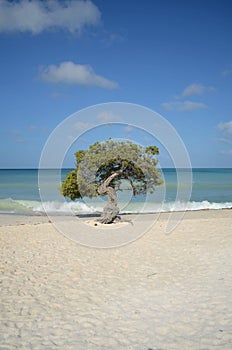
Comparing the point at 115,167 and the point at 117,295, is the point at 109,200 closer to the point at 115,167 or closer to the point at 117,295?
the point at 115,167

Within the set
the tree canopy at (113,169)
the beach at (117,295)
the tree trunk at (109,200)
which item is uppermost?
the tree canopy at (113,169)

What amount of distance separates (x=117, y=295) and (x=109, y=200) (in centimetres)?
698

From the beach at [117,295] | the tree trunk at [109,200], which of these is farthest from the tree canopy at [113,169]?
the beach at [117,295]

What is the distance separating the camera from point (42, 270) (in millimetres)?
6707

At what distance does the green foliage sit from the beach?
3477mm

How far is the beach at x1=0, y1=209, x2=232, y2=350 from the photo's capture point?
3.88 meters

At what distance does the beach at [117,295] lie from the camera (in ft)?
12.7

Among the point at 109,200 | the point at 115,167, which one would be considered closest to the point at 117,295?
the point at 109,200

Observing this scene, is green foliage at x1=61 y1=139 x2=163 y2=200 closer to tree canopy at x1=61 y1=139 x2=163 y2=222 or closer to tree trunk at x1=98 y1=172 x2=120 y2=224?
tree canopy at x1=61 y1=139 x2=163 y2=222

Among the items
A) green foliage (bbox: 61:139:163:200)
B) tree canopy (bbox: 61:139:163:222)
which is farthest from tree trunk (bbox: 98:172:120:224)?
green foliage (bbox: 61:139:163:200)

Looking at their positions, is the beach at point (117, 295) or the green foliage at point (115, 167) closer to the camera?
the beach at point (117, 295)

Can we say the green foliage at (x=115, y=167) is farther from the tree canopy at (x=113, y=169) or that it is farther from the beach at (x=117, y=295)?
the beach at (x=117, y=295)

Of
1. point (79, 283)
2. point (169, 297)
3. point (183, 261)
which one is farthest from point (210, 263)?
point (79, 283)

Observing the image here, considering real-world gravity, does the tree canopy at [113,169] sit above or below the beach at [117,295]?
above
